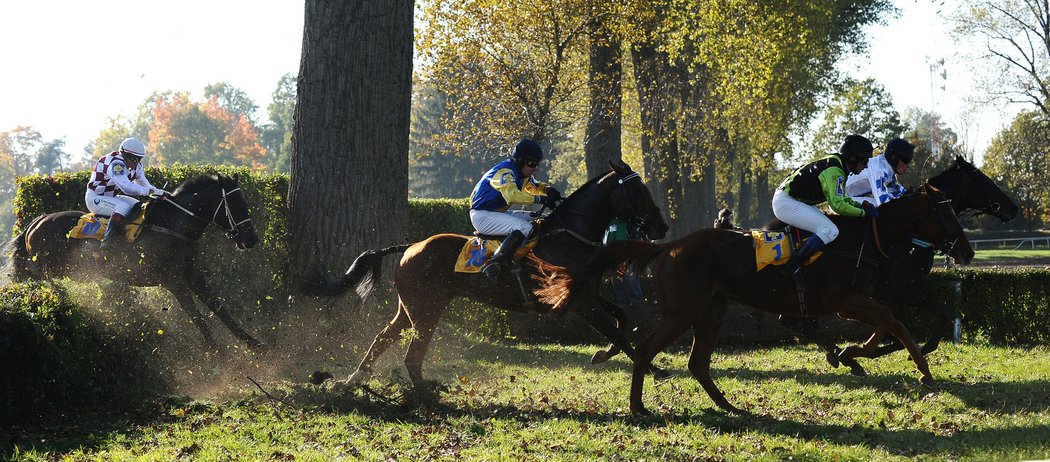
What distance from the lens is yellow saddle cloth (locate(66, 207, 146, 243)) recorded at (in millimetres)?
11852

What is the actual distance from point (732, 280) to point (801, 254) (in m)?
0.65

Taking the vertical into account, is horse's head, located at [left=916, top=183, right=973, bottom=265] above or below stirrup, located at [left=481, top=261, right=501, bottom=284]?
above

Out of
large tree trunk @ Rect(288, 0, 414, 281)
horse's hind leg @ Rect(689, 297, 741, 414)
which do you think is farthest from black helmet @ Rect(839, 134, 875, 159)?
large tree trunk @ Rect(288, 0, 414, 281)

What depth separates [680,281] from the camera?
835cm

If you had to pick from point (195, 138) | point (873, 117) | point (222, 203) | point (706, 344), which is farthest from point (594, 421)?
point (195, 138)

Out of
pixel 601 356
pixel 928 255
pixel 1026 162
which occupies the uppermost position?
pixel 1026 162

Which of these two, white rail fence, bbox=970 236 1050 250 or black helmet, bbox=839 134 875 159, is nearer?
black helmet, bbox=839 134 875 159

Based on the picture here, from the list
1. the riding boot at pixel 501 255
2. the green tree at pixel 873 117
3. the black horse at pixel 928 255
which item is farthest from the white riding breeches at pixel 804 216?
the green tree at pixel 873 117

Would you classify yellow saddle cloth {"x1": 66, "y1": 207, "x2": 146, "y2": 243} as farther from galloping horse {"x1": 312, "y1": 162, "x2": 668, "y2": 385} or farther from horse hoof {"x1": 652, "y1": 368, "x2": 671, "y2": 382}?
horse hoof {"x1": 652, "y1": 368, "x2": 671, "y2": 382}

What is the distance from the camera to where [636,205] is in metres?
9.51

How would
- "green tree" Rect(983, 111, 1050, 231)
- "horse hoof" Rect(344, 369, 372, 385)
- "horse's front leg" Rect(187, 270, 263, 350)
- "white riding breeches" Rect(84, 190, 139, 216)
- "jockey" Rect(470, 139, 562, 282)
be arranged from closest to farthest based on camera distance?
"horse hoof" Rect(344, 369, 372, 385), "jockey" Rect(470, 139, 562, 282), "horse's front leg" Rect(187, 270, 263, 350), "white riding breeches" Rect(84, 190, 139, 216), "green tree" Rect(983, 111, 1050, 231)

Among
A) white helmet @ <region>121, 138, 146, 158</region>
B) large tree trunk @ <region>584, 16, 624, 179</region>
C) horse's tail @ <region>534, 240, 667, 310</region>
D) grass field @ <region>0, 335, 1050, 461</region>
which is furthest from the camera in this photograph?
large tree trunk @ <region>584, 16, 624, 179</region>

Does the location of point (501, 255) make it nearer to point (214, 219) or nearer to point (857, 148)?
point (857, 148)

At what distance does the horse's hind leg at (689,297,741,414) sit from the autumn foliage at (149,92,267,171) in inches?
3187
